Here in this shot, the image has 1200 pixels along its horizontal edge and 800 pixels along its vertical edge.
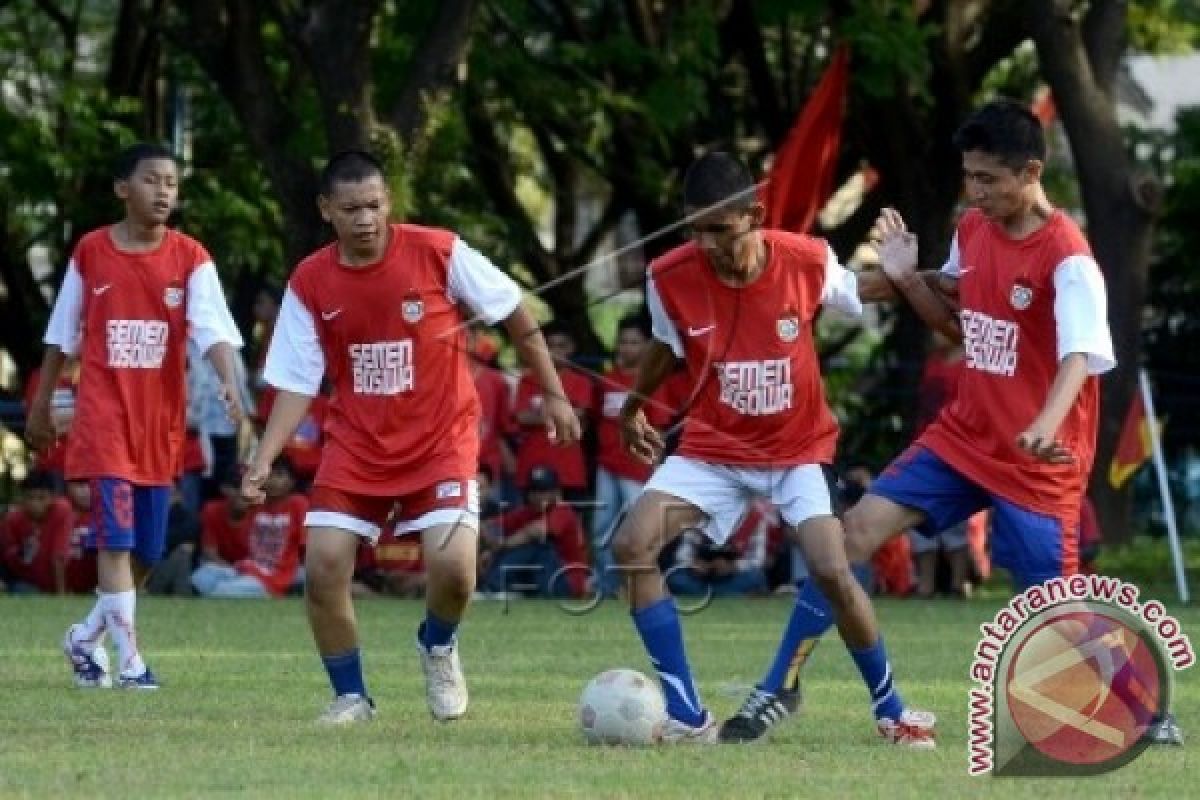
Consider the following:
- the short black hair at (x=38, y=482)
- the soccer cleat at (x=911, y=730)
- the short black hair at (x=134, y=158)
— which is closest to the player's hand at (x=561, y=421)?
the soccer cleat at (x=911, y=730)

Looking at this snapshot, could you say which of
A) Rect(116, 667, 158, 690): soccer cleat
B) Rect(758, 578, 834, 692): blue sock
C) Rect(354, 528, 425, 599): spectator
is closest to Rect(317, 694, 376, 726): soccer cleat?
Rect(758, 578, 834, 692): blue sock

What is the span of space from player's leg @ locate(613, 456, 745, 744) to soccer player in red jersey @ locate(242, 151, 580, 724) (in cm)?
45

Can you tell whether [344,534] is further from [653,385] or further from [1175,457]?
[1175,457]

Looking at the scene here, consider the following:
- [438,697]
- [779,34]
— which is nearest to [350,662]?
[438,697]

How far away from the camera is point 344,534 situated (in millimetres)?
10391

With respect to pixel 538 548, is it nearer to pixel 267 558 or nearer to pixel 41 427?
pixel 267 558

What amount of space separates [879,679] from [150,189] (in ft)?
14.2

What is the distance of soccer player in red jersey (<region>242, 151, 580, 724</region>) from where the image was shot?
1040 centimetres

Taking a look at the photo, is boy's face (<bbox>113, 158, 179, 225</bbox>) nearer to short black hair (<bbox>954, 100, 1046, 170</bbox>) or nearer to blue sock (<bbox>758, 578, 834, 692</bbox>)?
blue sock (<bbox>758, 578, 834, 692</bbox>)

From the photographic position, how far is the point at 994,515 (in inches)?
397

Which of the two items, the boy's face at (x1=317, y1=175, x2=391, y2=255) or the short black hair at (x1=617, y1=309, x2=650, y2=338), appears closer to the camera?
the boy's face at (x1=317, y1=175, x2=391, y2=255)

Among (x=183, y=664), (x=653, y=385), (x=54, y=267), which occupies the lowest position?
(x=183, y=664)

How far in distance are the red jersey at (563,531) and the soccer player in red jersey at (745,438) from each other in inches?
393

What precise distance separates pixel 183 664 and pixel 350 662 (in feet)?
11.2
